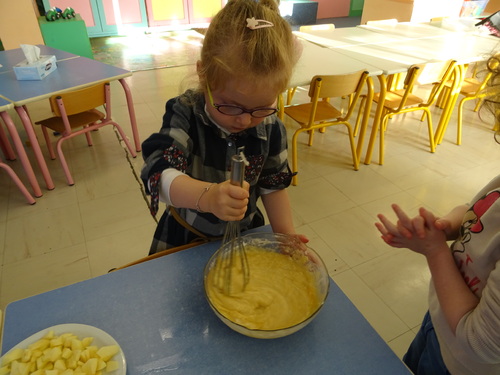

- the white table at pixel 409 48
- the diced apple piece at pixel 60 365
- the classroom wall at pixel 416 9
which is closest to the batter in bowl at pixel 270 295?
the diced apple piece at pixel 60 365

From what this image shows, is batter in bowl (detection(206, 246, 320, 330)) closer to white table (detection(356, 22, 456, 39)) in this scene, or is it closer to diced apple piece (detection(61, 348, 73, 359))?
diced apple piece (detection(61, 348, 73, 359))

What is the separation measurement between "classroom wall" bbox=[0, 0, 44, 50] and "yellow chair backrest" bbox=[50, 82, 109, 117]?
2.91m

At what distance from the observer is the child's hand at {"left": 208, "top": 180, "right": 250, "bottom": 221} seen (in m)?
0.56

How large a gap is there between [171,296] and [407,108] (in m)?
2.47

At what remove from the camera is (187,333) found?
625 millimetres

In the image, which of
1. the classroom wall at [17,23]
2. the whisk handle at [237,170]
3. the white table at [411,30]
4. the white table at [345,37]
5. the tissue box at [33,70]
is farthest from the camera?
the classroom wall at [17,23]

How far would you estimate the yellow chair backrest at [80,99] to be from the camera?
1.96m

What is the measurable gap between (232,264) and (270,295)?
4.3 inches

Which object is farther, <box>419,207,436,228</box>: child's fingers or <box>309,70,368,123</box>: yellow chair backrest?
<box>309,70,368,123</box>: yellow chair backrest

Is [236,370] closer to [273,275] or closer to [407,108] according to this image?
[273,275]

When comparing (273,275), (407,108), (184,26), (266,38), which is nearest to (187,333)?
(273,275)

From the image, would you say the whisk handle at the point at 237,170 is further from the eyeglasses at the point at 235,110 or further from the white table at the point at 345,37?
the white table at the point at 345,37

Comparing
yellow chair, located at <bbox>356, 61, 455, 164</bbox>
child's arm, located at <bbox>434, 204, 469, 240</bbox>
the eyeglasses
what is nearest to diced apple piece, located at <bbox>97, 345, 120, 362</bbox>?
the eyeglasses

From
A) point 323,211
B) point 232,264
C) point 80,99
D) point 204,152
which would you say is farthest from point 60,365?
point 80,99
